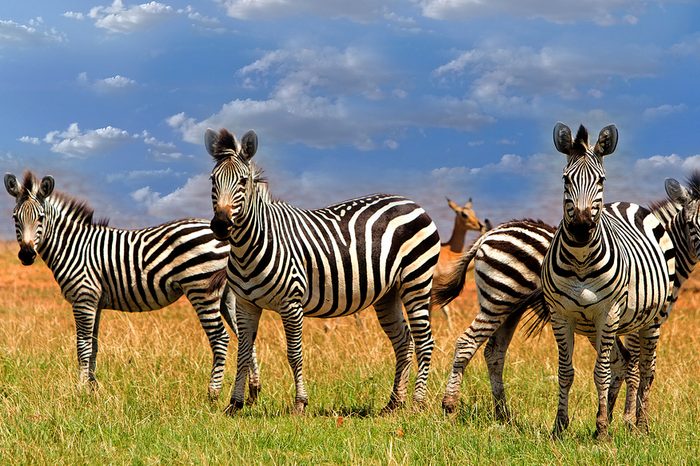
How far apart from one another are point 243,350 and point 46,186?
3681mm

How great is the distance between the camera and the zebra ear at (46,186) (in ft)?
33.4

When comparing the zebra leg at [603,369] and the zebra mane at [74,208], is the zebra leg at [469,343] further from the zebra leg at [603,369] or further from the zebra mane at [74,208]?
the zebra mane at [74,208]

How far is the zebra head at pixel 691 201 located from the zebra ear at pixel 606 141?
2032mm

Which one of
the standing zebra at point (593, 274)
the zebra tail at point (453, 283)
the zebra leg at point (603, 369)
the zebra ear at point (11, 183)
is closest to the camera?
the standing zebra at point (593, 274)

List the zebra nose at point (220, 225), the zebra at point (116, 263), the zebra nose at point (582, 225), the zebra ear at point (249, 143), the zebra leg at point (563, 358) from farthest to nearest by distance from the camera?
the zebra at point (116, 263) → the zebra ear at point (249, 143) → the zebra nose at point (220, 225) → the zebra leg at point (563, 358) → the zebra nose at point (582, 225)

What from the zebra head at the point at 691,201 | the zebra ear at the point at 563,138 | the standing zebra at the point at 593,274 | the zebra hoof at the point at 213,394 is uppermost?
the zebra ear at the point at 563,138

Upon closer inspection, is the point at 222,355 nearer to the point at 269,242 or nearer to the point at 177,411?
the point at 177,411

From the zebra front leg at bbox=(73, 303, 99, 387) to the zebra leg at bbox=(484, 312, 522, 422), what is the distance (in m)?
4.81

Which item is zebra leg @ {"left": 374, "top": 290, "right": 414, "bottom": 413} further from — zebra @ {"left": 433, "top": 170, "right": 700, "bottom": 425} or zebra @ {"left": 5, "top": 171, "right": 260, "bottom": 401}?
zebra @ {"left": 5, "top": 171, "right": 260, "bottom": 401}

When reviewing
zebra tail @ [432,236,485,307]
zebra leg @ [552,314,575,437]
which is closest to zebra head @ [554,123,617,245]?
zebra leg @ [552,314,575,437]

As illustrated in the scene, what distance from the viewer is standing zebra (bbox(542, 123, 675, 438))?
6.58 m

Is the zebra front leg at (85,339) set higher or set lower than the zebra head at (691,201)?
lower

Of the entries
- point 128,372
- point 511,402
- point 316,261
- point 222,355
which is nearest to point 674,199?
point 511,402

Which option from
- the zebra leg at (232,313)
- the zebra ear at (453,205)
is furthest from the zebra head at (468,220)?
the zebra leg at (232,313)
